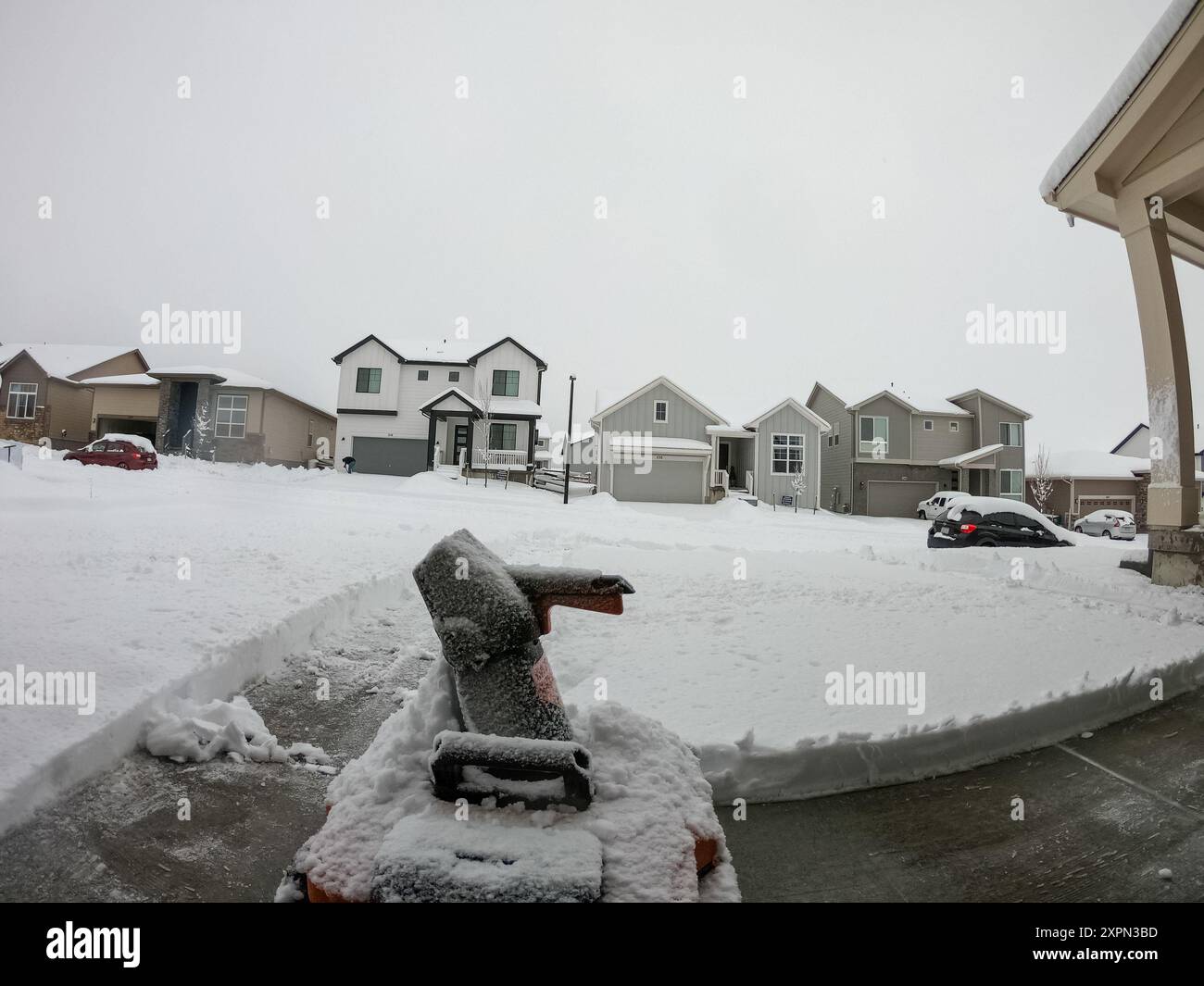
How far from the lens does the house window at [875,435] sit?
3127 cm

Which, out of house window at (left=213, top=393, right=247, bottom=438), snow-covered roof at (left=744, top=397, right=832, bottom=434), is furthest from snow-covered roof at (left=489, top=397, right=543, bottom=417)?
house window at (left=213, top=393, right=247, bottom=438)

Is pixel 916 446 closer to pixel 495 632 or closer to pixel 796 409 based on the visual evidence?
pixel 796 409

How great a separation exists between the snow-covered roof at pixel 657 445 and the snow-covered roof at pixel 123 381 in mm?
17774

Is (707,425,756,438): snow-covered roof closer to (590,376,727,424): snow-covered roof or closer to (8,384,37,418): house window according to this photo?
(590,376,727,424): snow-covered roof

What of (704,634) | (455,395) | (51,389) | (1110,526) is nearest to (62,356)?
(51,389)

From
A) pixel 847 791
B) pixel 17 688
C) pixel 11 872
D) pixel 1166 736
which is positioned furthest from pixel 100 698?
pixel 1166 736

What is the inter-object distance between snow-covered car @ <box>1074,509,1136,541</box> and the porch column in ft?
75.6

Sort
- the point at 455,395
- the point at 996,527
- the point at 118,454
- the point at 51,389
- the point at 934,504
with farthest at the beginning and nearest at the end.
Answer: the point at 455,395
the point at 934,504
the point at 118,454
the point at 996,527
the point at 51,389

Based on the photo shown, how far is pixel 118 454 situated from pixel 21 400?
5744 mm

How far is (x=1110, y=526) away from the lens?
25.3m

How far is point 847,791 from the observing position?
2770mm

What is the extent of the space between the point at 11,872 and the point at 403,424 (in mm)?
32622

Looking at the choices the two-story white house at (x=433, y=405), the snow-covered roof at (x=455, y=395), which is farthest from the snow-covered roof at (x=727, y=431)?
the snow-covered roof at (x=455, y=395)

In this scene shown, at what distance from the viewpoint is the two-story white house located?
30984 millimetres
